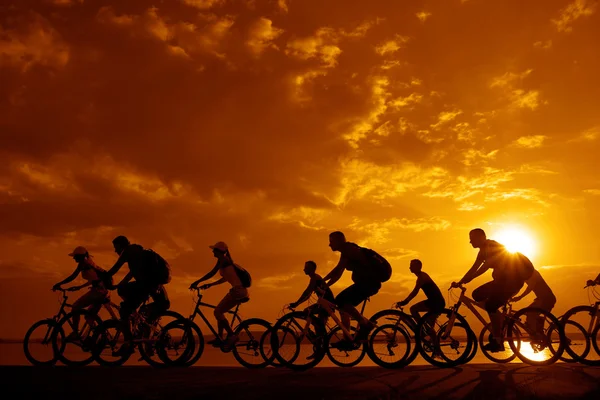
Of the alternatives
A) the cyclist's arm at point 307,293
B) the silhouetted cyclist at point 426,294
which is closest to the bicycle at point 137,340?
the cyclist's arm at point 307,293

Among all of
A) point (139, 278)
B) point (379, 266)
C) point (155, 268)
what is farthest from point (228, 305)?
point (379, 266)

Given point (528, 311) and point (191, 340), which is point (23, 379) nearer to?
point (191, 340)

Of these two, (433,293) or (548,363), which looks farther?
(433,293)

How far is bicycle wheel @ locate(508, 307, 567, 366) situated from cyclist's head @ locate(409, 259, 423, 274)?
84.5 inches

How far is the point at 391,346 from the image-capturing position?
10.9 metres

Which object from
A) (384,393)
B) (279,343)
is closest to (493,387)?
(384,393)

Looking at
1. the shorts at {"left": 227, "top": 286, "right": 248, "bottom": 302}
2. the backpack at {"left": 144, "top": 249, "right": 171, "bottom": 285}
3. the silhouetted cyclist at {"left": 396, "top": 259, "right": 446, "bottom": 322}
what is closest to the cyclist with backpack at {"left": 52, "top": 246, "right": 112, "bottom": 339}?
the backpack at {"left": 144, "top": 249, "right": 171, "bottom": 285}

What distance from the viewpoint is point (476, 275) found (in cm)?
1084

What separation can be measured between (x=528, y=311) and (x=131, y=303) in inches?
311

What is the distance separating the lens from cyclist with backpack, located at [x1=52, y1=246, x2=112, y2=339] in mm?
12281

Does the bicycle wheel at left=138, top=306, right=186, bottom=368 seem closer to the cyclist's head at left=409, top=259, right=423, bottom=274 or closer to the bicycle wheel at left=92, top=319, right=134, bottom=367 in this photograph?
the bicycle wheel at left=92, top=319, right=134, bottom=367

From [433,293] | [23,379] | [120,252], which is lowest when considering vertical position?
[23,379]

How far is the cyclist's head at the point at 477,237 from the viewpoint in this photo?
35.7 ft

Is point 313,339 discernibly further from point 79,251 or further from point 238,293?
point 79,251
